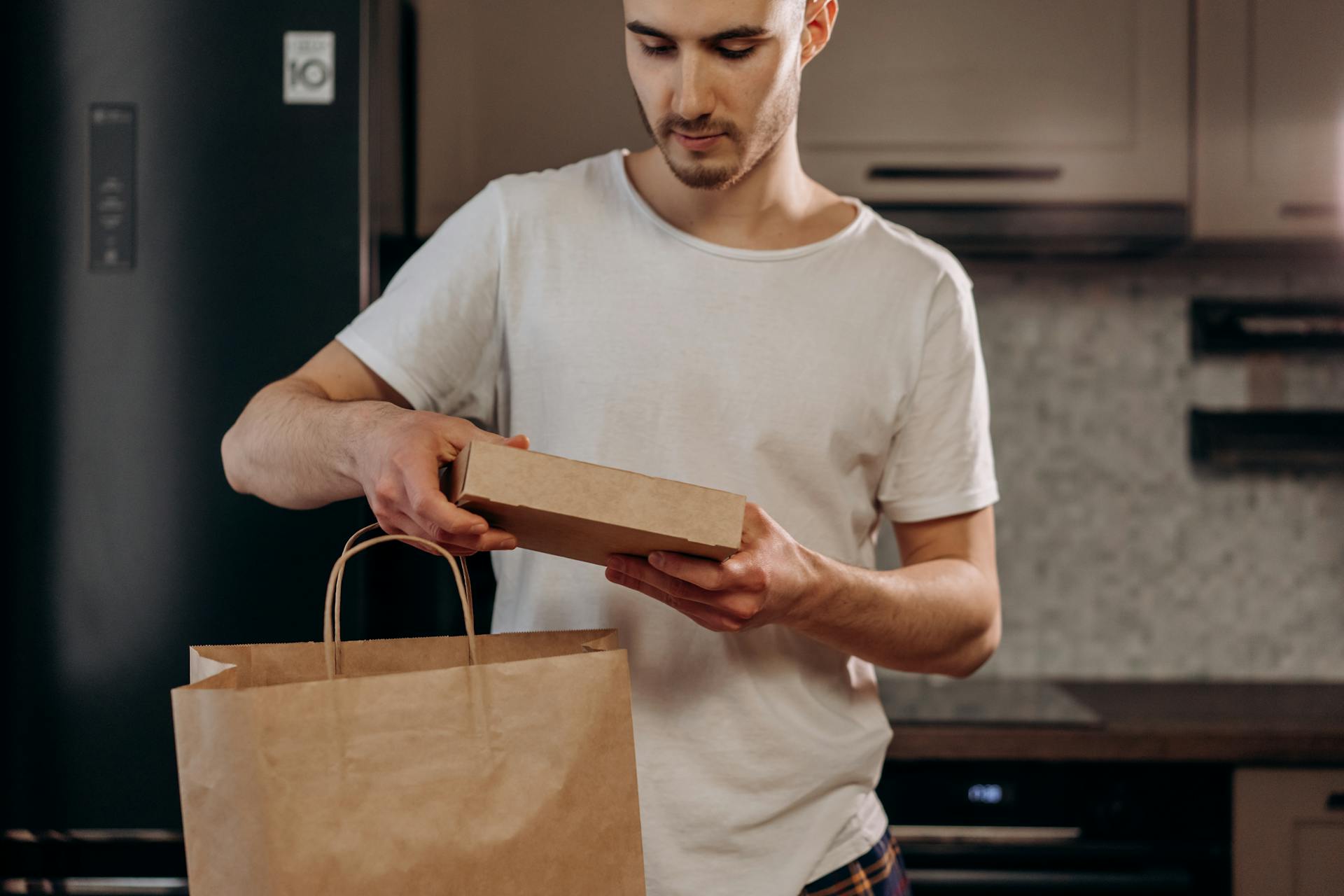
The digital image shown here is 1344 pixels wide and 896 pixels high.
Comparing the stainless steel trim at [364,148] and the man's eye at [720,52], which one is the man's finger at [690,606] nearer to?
the man's eye at [720,52]

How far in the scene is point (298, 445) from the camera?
2.77 ft

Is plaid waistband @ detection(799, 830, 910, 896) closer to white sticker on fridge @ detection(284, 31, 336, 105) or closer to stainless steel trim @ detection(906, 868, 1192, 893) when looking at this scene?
stainless steel trim @ detection(906, 868, 1192, 893)

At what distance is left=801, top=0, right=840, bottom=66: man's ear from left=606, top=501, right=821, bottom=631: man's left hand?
497 mm

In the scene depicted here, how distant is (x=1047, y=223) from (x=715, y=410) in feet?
3.23

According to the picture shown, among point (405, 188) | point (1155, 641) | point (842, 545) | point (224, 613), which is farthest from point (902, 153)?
point (224, 613)

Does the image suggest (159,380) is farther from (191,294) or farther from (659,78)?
(659,78)

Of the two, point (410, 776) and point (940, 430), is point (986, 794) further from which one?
point (410, 776)

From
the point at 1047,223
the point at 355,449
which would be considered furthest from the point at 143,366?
the point at 1047,223

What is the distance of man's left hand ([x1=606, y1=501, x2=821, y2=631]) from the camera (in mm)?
708

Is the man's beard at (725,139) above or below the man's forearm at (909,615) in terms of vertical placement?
above

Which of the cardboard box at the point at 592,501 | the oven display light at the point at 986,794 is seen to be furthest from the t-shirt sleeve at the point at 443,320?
the oven display light at the point at 986,794

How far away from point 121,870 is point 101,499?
481 mm

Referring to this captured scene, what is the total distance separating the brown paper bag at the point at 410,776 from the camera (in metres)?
0.57

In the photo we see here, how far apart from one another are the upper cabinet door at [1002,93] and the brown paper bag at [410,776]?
3.94ft
